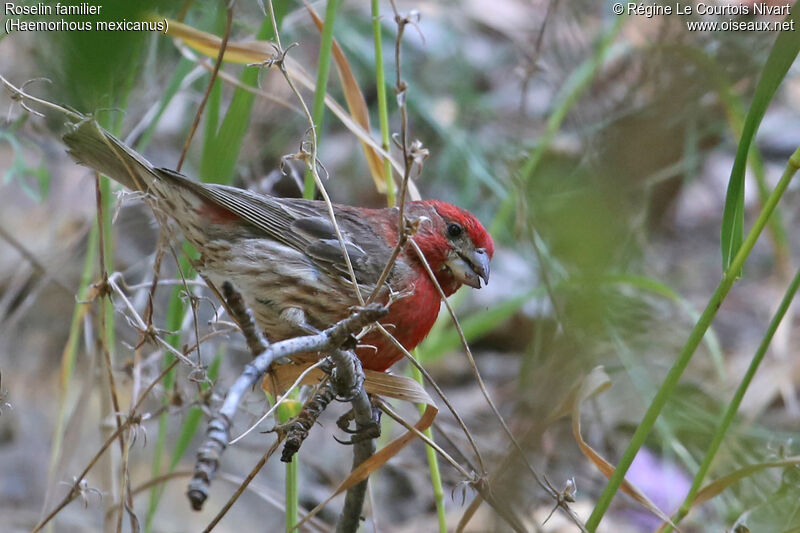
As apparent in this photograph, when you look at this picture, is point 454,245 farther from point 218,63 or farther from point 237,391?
point 237,391

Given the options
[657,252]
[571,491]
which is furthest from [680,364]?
[657,252]

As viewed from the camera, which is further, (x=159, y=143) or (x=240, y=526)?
(x=159, y=143)

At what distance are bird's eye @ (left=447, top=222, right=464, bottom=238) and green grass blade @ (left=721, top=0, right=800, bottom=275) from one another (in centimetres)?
141

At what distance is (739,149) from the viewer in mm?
2037

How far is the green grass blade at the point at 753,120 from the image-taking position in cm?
194

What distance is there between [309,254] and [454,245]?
585mm

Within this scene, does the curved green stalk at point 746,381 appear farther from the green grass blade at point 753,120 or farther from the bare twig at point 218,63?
the bare twig at point 218,63

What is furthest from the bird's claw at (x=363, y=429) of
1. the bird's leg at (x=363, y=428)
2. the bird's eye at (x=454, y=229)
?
the bird's eye at (x=454, y=229)

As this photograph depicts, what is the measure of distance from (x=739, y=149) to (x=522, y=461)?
1.13 m

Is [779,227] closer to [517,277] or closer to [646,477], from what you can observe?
[646,477]

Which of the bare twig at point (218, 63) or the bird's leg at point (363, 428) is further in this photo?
the bird's leg at point (363, 428)

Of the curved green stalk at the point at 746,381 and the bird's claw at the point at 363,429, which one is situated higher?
the curved green stalk at the point at 746,381

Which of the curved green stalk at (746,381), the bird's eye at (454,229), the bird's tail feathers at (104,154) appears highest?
the bird's eye at (454,229)

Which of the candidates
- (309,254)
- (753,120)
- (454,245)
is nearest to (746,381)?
(753,120)
